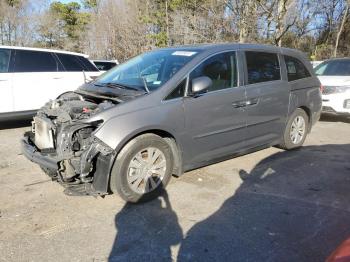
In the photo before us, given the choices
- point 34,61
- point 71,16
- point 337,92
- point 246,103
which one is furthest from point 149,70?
point 71,16

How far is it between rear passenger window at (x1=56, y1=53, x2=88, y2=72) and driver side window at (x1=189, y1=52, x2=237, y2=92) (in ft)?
15.6

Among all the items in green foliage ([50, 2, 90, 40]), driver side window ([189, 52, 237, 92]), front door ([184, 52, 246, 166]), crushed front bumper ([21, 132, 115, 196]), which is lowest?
crushed front bumper ([21, 132, 115, 196])

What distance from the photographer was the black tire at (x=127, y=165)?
13.3 feet

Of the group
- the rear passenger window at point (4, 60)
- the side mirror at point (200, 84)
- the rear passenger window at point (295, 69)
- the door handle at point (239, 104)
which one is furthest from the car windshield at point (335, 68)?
the rear passenger window at point (4, 60)

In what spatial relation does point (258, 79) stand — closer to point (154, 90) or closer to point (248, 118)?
point (248, 118)

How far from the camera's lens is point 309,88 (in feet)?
21.0

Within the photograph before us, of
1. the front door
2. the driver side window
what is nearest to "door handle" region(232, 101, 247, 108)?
the front door

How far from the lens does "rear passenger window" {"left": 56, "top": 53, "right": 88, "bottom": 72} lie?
28.2 ft

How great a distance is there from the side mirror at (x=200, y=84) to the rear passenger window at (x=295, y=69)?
2.03 metres

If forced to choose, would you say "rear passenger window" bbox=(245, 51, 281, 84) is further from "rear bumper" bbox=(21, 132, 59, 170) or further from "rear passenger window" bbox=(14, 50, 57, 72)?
"rear passenger window" bbox=(14, 50, 57, 72)

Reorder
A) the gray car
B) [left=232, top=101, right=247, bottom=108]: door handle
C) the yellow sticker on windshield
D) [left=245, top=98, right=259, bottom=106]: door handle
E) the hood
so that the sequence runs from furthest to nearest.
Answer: the hood → [left=245, top=98, right=259, bottom=106]: door handle → [left=232, top=101, right=247, bottom=108]: door handle → the yellow sticker on windshield → the gray car

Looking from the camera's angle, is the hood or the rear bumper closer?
the rear bumper

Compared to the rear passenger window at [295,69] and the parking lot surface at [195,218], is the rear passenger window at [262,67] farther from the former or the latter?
the parking lot surface at [195,218]

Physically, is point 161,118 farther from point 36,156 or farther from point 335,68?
point 335,68
